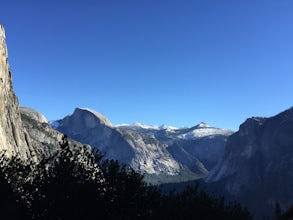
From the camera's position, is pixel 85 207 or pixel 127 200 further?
pixel 127 200

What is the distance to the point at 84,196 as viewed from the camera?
59031mm

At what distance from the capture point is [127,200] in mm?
62750

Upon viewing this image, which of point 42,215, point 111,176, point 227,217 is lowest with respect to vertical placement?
point 227,217

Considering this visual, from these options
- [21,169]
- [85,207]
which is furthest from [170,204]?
[21,169]

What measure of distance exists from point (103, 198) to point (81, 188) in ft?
13.3

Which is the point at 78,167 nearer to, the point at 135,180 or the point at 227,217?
the point at 135,180

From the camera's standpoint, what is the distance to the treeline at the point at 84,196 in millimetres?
58688

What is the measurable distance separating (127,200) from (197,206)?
14877mm

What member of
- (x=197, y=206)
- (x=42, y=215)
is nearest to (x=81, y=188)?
(x=42, y=215)

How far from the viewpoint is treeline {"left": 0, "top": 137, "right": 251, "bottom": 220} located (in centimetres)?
5869

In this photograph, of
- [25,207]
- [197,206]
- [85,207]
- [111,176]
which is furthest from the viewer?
[197,206]

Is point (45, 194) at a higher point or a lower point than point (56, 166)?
lower

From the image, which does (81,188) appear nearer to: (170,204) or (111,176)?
(111,176)

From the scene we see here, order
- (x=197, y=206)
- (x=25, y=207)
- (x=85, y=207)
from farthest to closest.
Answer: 1. (x=197, y=206)
2. (x=25, y=207)
3. (x=85, y=207)
